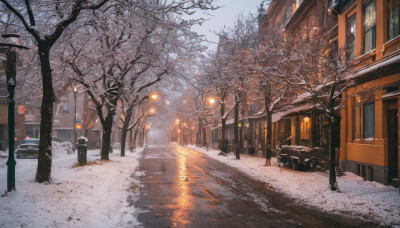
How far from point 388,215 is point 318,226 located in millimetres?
2126

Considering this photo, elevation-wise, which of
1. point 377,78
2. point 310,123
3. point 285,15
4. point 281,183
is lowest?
point 281,183

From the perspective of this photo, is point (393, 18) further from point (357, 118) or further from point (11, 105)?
point (11, 105)

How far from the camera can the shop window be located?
2352 cm

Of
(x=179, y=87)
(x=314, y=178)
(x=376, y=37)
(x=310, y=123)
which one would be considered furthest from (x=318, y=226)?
(x=179, y=87)

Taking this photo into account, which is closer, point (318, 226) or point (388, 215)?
point (318, 226)

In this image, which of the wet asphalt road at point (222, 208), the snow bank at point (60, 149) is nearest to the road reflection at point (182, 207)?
the wet asphalt road at point (222, 208)

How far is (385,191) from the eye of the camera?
1166 centimetres

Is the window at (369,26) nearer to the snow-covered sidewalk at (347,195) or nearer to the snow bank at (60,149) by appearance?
the snow-covered sidewalk at (347,195)

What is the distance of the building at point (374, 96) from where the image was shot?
13047mm

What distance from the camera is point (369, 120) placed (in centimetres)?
1511

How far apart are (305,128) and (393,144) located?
11.0 meters

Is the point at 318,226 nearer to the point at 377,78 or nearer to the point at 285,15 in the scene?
the point at 377,78

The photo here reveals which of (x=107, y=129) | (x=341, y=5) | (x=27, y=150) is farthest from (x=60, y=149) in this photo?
(x=341, y=5)

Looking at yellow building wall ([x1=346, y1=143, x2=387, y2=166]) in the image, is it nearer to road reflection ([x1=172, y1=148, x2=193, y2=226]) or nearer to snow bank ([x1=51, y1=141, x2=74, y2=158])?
road reflection ([x1=172, y1=148, x2=193, y2=226])
